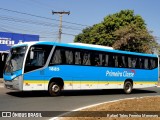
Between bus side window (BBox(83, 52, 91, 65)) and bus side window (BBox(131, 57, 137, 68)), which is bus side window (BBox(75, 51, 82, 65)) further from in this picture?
bus side window (BBox(131, 57, 137, 68))

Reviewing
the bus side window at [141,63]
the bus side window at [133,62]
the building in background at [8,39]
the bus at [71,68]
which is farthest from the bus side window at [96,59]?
the building in background at [8,39]

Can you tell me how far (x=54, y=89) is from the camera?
2042 centimetres

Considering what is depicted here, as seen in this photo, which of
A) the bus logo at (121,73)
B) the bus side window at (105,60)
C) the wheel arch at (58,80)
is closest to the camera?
the wheel arch at (58,80)

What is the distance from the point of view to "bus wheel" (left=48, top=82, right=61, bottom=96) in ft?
66.5

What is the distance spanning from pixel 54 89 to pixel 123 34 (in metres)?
33.2

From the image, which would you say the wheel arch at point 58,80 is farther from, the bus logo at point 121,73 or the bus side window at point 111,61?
the bus side window at point 111,61

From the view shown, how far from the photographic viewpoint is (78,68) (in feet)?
71.7

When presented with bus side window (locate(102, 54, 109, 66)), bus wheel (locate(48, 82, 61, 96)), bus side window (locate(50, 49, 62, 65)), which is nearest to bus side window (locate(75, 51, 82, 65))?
bus side window (locate(50, 49, 62, 65))

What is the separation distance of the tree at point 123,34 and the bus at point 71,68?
23.6 meters

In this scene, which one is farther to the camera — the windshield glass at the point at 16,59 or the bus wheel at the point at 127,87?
the bus wheel at the point at 127,87

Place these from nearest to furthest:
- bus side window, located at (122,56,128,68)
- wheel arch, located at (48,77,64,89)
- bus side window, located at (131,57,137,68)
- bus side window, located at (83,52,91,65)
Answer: wheel arch, located at (48,77,64,89), bus side window, located at (83,52,91,65), bus side window, located at (122,56,128,68), bus side window, located at (131,57,137,68)

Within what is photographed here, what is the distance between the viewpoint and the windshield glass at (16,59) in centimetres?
1911

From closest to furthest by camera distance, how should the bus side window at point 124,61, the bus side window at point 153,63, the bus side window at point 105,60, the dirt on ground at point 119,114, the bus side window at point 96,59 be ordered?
the dirt on ground at point 119,114, the bus side window at point 96,59, the bus side window at point 105,60, the bus side window at point 124,61, the bus side window at point 153,63

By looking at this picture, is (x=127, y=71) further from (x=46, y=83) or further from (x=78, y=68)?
(x=46, y=83)
